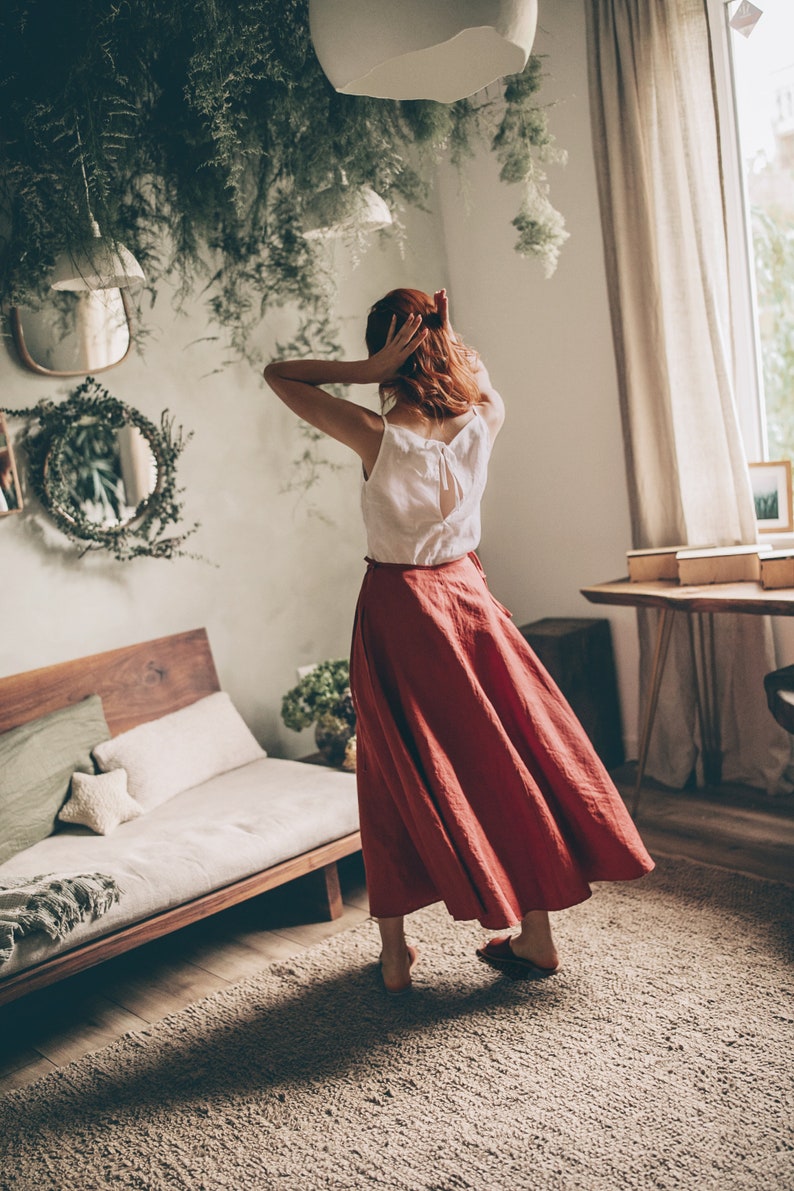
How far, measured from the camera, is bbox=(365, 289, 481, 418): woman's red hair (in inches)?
86.4

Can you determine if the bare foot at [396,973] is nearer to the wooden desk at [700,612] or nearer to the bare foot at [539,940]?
the bare foot at [539,940]

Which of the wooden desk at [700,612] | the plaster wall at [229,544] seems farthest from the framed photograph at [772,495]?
the plaster wall at [229,544]

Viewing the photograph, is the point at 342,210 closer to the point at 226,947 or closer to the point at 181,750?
the point at 181,750

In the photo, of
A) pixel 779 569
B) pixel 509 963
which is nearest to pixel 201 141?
pixel 779 569

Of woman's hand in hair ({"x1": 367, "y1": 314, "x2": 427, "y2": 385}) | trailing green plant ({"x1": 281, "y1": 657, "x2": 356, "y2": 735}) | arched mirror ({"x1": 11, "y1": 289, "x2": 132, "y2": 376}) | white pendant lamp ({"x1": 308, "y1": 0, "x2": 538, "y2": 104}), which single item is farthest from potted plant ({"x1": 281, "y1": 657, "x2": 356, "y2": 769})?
white pendant lamp ({"x1": 308, "y1": 0, "x2": 538, "y2": 104})

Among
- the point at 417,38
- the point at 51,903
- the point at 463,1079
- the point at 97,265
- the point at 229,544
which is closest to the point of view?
the point at 417,38

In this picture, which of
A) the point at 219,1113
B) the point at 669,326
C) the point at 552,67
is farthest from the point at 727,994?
the point at 552,67

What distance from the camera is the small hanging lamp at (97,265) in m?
2.81

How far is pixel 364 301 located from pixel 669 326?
4.38ft

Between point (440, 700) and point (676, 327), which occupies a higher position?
point (676, 327)

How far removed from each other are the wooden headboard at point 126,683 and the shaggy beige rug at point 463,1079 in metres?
1.13

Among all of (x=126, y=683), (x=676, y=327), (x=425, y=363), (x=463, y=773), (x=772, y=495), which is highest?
(x=676, y=327)

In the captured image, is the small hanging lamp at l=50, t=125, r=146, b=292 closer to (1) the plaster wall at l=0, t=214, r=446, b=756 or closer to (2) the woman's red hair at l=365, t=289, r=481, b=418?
(1) the plaster wall at l=0, t=214, r=446, b=756

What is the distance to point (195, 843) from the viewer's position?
107 inches
